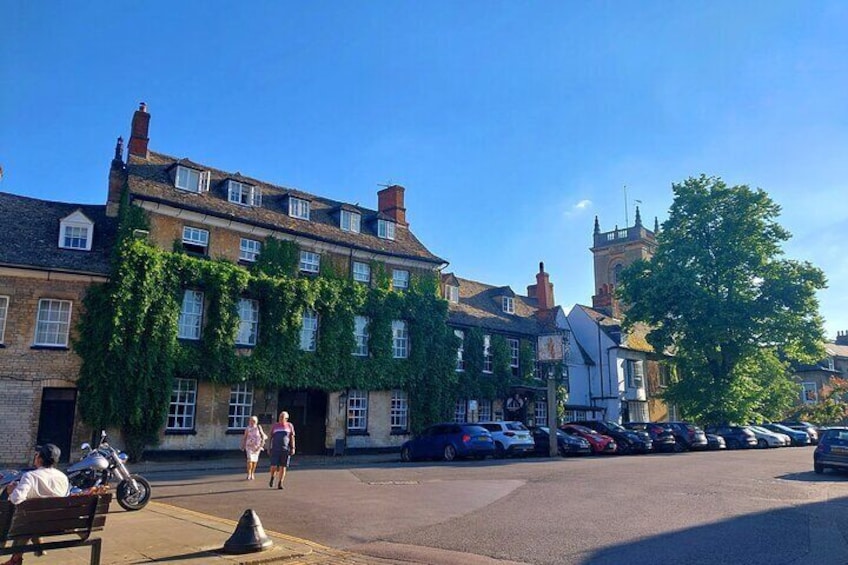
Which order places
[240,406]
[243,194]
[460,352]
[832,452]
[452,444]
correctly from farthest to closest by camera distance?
[460,352], [243,194], [240,406], [452,444], [832,452]

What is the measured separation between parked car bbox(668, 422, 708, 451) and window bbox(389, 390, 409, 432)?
45.2ft

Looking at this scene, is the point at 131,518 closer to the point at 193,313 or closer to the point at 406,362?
the point at 193,313

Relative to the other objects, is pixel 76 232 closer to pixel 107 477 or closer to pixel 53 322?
pixel 53 322

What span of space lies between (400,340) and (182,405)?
1090 centimetres

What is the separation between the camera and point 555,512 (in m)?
11.1

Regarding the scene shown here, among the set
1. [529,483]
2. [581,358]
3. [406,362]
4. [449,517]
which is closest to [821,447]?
[529,483]

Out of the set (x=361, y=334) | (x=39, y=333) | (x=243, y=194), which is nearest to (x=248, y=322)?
(x=361, y=334)

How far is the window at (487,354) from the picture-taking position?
35.7 metres

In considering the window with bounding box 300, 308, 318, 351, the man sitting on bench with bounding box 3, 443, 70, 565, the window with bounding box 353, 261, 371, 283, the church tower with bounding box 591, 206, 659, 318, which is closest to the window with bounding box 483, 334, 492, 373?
the window with bounding box 353, 261, 371, 283

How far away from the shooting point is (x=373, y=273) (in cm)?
3105

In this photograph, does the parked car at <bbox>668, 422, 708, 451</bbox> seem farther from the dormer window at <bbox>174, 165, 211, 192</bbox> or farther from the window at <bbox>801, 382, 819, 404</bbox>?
the window at <bbox>801, 382, 819, 404</bbox>

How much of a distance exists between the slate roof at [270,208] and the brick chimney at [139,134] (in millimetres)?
401

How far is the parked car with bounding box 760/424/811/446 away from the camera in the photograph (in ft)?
129

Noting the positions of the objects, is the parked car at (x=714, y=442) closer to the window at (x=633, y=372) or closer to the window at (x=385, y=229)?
the window at (x=633, y=372)
